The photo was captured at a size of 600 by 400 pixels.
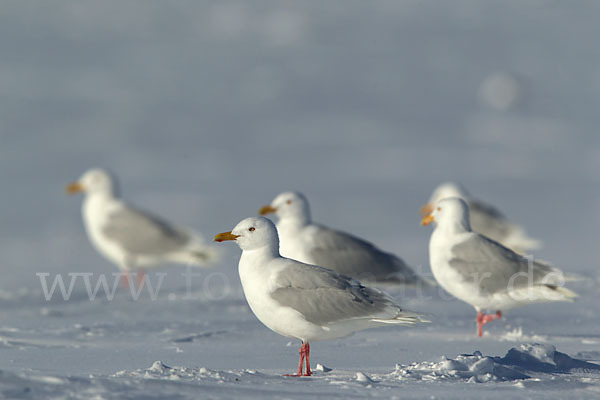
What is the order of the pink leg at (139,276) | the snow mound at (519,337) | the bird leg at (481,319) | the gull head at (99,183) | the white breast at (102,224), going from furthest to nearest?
1. the gull head at (99,183)
2. the white breast at (102,224)
3. the pink leg at (139,276)
4. the bird leg at (481,319)
5. the snow mound at (519,337)

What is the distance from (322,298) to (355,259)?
293cm

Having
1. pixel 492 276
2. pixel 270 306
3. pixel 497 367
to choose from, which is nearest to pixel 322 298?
pixel 270 306

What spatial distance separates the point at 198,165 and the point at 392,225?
32.8ft

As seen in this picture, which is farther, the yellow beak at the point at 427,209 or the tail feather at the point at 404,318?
the yellow beak at the point at 427,209

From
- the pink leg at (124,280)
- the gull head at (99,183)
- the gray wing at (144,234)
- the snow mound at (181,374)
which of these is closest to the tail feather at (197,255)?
the gray wing at (144,234)

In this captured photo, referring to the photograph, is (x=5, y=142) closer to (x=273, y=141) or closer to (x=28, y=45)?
(x=273, y=141)

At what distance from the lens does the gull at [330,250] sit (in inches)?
350

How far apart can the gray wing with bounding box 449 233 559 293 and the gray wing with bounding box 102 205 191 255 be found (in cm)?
553

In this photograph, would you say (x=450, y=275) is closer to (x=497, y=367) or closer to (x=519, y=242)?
(x=497, y=367)

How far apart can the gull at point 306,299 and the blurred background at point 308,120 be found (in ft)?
18.0

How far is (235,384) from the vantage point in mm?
5160

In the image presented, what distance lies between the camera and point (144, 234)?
12773mm

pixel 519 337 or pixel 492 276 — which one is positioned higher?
pixel 492 276

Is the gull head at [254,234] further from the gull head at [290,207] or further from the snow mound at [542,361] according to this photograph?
the gull head at [290,207]
